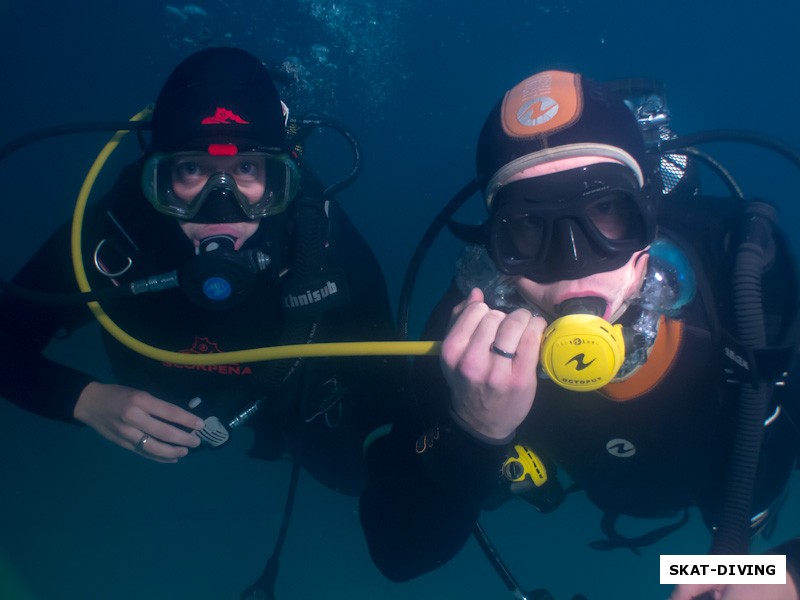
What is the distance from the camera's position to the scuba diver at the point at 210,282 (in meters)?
3.01

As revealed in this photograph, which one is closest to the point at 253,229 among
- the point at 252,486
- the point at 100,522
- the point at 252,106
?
the point at 252,106

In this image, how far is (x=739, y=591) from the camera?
5.87ft

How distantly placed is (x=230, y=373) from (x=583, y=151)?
2.85 meters

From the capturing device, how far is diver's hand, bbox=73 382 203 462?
308 centimetres

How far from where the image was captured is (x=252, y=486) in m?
14.5

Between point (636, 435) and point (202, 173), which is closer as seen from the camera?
point (636, 435)

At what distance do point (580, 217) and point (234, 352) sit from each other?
168 centimetres

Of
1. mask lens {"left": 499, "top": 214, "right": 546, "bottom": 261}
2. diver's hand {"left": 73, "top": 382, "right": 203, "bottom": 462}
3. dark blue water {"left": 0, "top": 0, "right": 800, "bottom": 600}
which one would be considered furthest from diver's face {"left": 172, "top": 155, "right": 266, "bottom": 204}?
dark blue water {"left": 0, "top": 0, "right": 800, "bottom": 600}

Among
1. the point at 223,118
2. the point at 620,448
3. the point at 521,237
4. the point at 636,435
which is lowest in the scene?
the point at 620,448

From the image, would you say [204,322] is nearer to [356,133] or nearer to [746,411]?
[746,411]

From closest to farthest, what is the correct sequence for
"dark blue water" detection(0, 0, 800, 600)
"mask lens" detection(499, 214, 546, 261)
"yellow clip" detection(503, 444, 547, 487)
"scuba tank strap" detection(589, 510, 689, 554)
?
"mask lens" detection(499, 214, 546, 261) → "yellow clip" detection(503, 444, 547, 487) → "scuba tank strap" detection(589, 510, 689, 554) → "dark blue water" detection(0, 0, 800, 600)

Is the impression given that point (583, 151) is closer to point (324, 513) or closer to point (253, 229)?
point (253, 229)

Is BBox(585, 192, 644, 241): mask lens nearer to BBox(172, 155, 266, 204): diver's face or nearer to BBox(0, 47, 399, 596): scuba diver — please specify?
BBox(0, 47, 399, 596): scuba diver

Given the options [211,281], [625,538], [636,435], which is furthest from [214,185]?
[625,538]
